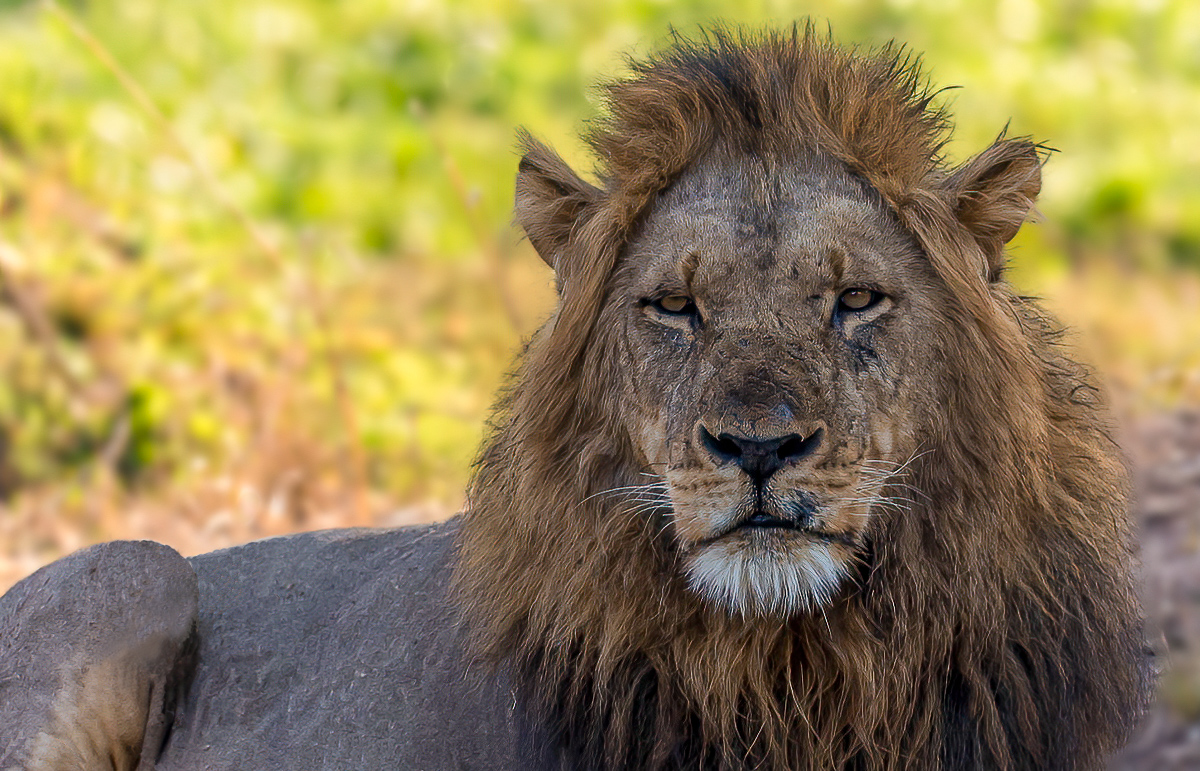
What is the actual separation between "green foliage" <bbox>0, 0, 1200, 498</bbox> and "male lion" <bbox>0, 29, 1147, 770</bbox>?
5288 mm

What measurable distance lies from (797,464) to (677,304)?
1.87 feet

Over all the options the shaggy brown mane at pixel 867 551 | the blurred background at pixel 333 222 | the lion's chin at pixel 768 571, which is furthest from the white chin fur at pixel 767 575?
the blurred background at pixel 333 222

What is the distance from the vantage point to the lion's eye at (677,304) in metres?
3.12

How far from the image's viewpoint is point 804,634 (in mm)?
3086

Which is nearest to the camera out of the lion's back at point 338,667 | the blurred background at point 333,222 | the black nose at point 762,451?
the black nose at point 762,451

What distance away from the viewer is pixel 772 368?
2.86m

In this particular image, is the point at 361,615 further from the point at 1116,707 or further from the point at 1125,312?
the point at 1125,312

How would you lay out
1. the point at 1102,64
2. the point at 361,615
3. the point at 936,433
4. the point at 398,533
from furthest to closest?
the point at 1102,64
the point at 398,533
the point at 361,615
the point at 936,433

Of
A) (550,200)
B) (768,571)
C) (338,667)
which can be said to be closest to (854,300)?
(768,571)

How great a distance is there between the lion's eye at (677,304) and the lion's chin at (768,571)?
58 centimetres

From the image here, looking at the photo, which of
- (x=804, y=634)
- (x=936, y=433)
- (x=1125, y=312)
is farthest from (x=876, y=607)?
(x=1125, y=312)

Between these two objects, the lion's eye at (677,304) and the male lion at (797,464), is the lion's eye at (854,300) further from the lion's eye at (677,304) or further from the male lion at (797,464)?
the lion's eye at (677,304)

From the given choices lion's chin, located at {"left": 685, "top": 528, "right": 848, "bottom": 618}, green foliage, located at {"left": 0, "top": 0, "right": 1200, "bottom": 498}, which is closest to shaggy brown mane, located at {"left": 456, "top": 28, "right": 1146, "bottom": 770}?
lion's chin, located at {"left": 685, "top": 528, "right": 848, "bottom": 618}

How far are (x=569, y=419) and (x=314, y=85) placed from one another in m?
8.45
